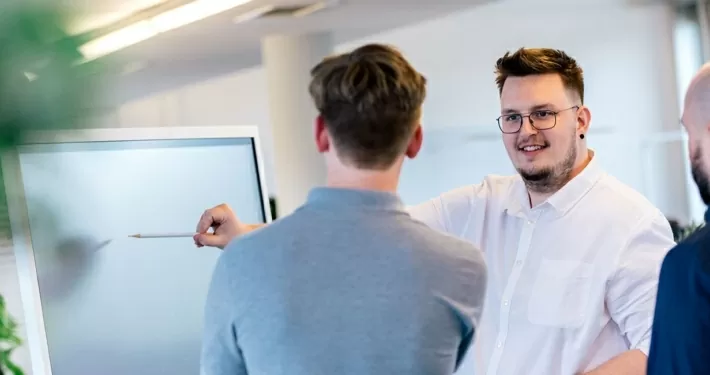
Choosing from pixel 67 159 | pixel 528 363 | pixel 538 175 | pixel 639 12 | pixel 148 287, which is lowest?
pixel 528 363

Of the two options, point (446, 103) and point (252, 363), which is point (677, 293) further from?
point (446, 103)

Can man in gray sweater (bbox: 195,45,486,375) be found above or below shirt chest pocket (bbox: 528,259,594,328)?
above

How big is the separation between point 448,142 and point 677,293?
227 inches

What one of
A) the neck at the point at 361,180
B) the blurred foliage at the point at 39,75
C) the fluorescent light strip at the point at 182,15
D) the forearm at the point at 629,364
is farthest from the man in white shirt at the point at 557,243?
the fluorescent light strip at the point at 182,15

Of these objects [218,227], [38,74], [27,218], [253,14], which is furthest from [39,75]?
[253,14]

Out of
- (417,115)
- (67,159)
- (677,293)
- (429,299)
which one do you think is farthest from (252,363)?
(67,159)

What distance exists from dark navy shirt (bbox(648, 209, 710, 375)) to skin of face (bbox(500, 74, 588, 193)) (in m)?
0.78

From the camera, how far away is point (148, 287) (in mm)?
1857

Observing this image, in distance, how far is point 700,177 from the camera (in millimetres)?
1333

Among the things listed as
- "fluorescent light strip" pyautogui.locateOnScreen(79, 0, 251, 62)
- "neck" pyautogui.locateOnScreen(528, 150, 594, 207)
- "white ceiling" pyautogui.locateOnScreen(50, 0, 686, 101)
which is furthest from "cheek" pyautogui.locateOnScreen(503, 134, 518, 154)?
"white ceiling" pyautogui.locateOnScreen(50, 0, 686, 101)

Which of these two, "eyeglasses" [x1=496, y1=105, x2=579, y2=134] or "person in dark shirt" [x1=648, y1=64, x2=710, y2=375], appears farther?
"eyeglasses" [x1=496, y1=105, x2=579, y2=134]

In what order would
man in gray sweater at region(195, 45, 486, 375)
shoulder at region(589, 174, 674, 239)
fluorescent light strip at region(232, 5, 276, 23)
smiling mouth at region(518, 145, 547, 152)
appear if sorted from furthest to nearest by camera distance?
fluorescent light strip at region(232, 5, 276, 23), smiling mouth at region(518, 145, 547, 152), shoulder at region(589, 174, 674, 239), man in gray sweater at region(195, 45, 486, 375)

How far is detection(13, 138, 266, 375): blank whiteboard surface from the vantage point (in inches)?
66.2

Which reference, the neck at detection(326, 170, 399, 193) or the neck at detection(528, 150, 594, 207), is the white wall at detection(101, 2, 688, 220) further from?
the neck at detection(326, 170, 399, 193)
